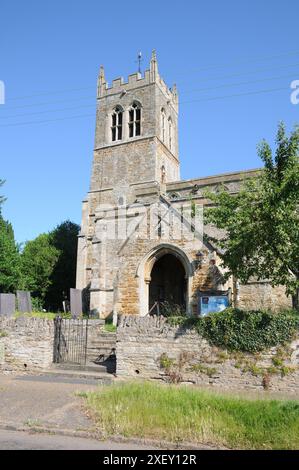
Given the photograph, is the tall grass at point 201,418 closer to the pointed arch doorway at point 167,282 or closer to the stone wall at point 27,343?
the stone wall at point 27,343

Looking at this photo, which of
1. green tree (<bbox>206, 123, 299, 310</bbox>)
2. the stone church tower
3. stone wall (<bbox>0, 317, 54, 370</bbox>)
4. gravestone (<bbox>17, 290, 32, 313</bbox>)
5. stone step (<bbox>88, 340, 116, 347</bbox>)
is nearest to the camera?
green tree (<bbox>206, 123, 299, 310</bbox>)

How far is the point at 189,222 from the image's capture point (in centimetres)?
1667

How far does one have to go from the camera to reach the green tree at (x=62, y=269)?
3381 cm

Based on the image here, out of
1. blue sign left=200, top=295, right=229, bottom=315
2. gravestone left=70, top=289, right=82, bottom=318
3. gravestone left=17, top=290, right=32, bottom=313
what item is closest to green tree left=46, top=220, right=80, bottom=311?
gravestone left=70, top=289, right=82, bottom=318

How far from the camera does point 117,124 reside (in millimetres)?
35156

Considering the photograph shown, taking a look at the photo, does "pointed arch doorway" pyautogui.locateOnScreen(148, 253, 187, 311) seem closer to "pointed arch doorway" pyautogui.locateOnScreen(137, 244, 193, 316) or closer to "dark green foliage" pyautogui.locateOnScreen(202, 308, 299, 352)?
"pointed arch doorway" pyautogui.locateOnScreen(137, 244, 193, 316)

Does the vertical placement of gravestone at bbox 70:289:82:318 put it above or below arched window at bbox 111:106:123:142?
below

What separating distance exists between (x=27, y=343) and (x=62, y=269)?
21925 millimetres

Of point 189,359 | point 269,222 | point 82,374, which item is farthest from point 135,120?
point 189,359

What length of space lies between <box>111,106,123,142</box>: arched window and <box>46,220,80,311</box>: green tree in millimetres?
10469

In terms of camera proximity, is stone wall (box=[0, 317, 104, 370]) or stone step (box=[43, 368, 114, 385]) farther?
stone wall (box=[0, 317, 104, 370])

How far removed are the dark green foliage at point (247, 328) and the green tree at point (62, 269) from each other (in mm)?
23426

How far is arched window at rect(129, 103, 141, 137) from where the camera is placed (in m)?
34.1

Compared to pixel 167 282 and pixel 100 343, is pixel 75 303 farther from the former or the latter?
pixel 167 282
